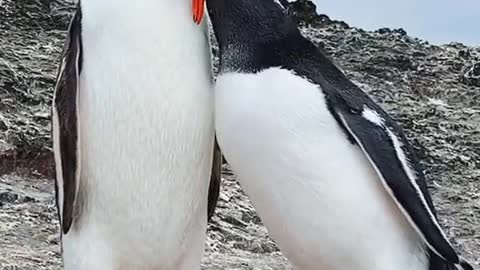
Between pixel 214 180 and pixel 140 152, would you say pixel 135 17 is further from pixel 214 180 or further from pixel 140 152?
pixel 214 180

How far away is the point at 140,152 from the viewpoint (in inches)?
68.4

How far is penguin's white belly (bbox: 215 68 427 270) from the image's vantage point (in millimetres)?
1668

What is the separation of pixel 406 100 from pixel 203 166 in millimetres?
2317

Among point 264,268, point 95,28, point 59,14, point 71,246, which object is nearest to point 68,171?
point 71,246

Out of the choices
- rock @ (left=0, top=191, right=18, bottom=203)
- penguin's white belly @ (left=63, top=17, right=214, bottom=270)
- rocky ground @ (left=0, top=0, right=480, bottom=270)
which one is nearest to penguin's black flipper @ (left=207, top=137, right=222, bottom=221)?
penguin's white belly @ (left=63, top=17, right=214, bottom=270)

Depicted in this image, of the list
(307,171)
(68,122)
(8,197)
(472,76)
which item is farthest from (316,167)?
(472,76)

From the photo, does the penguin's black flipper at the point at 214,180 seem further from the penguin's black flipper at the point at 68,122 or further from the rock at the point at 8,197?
the rock at the point at 8,197

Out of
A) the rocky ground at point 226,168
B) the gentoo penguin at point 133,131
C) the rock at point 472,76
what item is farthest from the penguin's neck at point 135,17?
the rock at point 472,76

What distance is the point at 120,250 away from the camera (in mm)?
1796

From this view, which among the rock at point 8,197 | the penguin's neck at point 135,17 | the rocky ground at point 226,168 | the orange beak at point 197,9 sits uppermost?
the orange beak at point 197,9

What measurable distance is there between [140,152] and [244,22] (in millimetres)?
278

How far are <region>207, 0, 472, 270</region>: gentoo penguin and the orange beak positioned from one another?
0.07 metres

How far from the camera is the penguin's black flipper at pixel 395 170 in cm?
168

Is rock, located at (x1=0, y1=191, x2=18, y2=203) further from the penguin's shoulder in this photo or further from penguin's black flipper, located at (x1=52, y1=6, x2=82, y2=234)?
the penguin's shoulder
